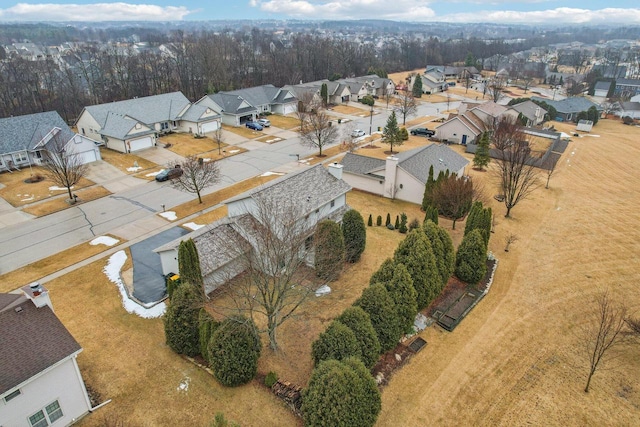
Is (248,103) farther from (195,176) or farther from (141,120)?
(195,176)

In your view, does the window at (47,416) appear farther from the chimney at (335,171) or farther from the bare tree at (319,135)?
the bare tree at (319,135)

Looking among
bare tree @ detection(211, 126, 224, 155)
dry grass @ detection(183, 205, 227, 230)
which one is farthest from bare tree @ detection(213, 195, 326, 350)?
bare tree @ detection(211, 126, 224, 155)

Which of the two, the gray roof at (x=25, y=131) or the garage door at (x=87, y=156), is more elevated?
the gray roof at (x=25, y=131)

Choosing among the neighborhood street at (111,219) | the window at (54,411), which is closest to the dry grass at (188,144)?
the neighborhood street at (111,219)

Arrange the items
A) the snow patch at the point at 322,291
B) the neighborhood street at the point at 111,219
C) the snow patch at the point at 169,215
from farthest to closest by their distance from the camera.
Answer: the snow patch at the point at 169,215 → the neighborhood street at the point at 111,219 → the snow patch at the point at 322,291

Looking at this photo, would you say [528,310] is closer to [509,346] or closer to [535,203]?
[509,346]

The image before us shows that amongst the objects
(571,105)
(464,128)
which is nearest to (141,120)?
(464,128)

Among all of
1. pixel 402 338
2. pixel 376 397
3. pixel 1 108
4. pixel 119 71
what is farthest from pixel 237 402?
pixel 119 71

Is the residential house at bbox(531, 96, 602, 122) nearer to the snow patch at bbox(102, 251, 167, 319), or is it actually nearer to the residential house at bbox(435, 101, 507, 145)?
the residential house at bbox(435, 101, 507, 145)
